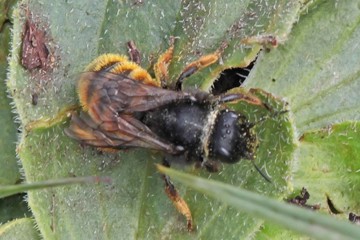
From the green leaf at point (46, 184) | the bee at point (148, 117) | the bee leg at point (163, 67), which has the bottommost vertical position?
the green leaf at point (46, 184)

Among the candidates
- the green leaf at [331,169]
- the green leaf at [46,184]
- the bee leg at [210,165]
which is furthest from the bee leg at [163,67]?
the green leaf at [46,184]

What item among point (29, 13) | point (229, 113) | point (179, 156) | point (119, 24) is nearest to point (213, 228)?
point (179, 156)

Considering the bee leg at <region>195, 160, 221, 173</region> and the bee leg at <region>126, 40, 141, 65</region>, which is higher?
the bee leg at <region>126, 40, 141, 65</region>

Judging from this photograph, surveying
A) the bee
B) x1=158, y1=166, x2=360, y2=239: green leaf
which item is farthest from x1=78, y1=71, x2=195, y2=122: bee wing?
x1=158, y1=166, x2=360, y2=239: green leaf

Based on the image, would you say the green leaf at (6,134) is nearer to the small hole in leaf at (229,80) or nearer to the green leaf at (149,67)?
the green leaf at (149,67)

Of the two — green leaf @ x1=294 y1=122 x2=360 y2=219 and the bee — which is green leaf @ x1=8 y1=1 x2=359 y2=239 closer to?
green leaf @ x1=294 y1=122 x2=360 y2=219

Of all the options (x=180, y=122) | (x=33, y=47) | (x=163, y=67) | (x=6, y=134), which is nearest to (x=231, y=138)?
(x=180, y=122)
